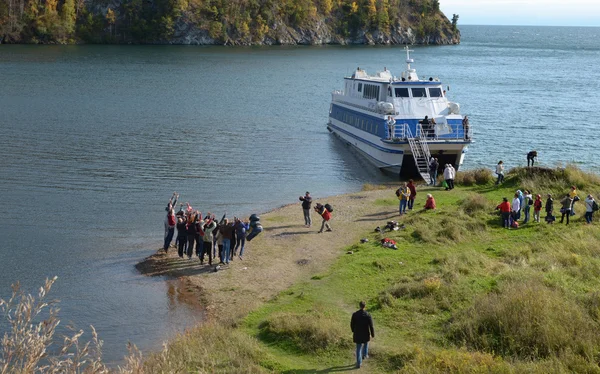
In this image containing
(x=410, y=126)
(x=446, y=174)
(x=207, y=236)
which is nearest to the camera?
(x=207, y=236)

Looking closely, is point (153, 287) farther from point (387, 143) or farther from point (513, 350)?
point (387, 143)

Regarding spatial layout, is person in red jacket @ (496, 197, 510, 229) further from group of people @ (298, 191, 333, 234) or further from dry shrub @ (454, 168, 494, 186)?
dry shrub @ (454, 168, 494, 186)

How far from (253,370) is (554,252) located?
11.9 m

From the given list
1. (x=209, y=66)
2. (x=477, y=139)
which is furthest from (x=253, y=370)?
(x=209, y=66)

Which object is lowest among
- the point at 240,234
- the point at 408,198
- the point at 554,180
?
the point at 240,234

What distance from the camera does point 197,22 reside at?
161 m

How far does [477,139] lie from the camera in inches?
2117

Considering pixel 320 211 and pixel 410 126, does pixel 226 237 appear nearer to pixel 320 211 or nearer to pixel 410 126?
pixel 320 211

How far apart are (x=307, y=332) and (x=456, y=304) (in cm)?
431

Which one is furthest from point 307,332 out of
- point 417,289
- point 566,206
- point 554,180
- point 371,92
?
point 371,92

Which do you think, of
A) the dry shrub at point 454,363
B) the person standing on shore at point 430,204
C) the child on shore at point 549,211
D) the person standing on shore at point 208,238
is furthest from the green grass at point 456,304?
the person standing on shore at point 208,238

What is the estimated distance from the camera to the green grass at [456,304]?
15109 mm

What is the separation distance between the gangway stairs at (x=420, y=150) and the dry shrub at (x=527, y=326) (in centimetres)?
2105

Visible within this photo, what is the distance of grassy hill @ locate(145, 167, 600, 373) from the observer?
15.0 metres
